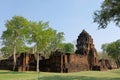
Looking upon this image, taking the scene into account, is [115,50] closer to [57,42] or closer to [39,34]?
[57,42]

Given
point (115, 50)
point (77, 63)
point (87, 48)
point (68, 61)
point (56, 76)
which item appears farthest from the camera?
point (115, 50)

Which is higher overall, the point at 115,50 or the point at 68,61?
the point at 115,50

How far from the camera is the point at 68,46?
7869 cm

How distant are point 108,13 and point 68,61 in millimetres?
14346

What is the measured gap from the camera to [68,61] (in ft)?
130

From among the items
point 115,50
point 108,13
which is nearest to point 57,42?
point 115,50

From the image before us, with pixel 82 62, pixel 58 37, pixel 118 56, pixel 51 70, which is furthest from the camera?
pixel 118 56

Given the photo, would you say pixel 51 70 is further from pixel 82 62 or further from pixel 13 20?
pixel 13 20

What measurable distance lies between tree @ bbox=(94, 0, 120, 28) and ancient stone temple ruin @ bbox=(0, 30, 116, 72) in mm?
11834

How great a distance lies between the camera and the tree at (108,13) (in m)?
26.6

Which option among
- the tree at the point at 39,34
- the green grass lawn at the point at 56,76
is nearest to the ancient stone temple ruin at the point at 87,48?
the tree at the point at 39,34

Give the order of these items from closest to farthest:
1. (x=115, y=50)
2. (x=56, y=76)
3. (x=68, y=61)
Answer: (x=56, y=76) → (x=68, y=61) → (x=115, y=50)

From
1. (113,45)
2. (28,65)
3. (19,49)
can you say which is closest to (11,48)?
(19,49)

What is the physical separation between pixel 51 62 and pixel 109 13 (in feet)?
53.6
